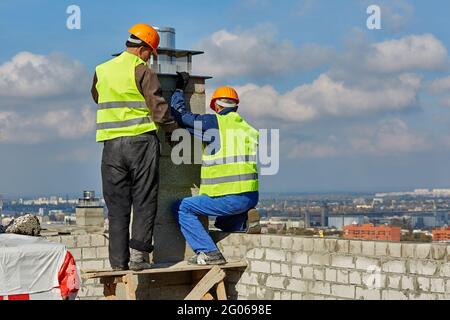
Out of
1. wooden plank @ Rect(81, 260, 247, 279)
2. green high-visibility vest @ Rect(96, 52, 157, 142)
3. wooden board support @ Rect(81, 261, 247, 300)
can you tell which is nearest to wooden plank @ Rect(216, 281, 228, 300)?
wooden board support @ Rect(81, 261, 247, 300)

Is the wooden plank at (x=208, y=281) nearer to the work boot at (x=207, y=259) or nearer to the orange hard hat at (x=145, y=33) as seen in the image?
the work boot at (x=207, y=259)

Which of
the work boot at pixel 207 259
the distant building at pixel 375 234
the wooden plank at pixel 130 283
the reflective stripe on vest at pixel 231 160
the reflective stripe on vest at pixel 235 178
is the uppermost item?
the reflective stripe on vest at pixel 231 160

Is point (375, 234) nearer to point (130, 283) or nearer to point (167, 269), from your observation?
point (167, 269)

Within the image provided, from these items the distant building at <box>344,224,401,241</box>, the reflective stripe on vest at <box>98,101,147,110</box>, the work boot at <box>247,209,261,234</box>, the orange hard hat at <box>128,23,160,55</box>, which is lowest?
the distant building at <box>344,224,401,241</box>

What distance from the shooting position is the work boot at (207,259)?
751cm

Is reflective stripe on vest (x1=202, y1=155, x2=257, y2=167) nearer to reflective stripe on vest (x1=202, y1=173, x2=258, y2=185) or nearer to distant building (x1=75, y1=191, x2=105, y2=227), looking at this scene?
reflective stripe on vest (x1=202, y1=173, x2=258, y2=185)

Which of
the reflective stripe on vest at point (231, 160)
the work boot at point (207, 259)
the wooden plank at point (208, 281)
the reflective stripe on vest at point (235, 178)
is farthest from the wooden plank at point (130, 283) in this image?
the reflective stripe on vest at point (231, 160)

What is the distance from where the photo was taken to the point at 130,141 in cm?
686

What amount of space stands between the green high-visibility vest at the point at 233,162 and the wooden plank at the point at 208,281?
2.34 ft

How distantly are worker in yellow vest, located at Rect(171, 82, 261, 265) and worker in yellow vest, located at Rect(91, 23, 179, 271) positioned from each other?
67cm

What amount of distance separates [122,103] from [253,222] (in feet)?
6.25

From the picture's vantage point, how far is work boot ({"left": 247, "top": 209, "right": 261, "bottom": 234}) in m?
7.90
